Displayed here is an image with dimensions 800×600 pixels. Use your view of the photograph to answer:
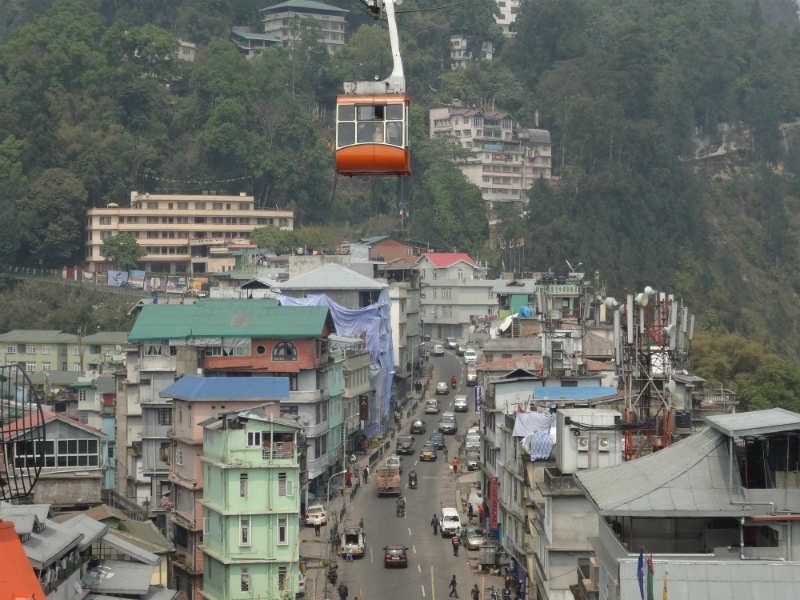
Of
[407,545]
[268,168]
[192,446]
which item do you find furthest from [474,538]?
[268,168]

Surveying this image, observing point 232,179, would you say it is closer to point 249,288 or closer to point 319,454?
point 249,288

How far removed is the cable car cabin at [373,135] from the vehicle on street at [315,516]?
3663 cm

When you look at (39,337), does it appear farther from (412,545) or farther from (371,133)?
(371,133)

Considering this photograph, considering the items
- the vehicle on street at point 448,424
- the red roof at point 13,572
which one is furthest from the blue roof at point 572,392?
the red roof at point 13,572

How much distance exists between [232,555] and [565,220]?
429 ft

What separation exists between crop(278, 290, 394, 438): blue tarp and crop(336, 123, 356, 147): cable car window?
59169mm

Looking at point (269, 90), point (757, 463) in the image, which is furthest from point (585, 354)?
point (269, 90)

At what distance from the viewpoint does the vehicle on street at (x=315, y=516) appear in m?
73.3

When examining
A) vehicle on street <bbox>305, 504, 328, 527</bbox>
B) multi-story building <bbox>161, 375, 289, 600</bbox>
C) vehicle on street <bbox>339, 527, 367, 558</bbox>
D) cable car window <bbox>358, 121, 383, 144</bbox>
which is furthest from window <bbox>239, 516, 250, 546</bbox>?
cable car window <bbox>358, 121, 383, 144</bbox>

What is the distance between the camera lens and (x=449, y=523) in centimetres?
7319

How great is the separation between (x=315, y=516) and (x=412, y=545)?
17.6ft

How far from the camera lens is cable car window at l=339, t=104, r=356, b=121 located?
128 feet

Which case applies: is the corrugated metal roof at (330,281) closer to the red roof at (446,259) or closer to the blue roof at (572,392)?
the blue roof at (572,392)

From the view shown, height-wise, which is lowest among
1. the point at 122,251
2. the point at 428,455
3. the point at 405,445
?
the point at 428,455
